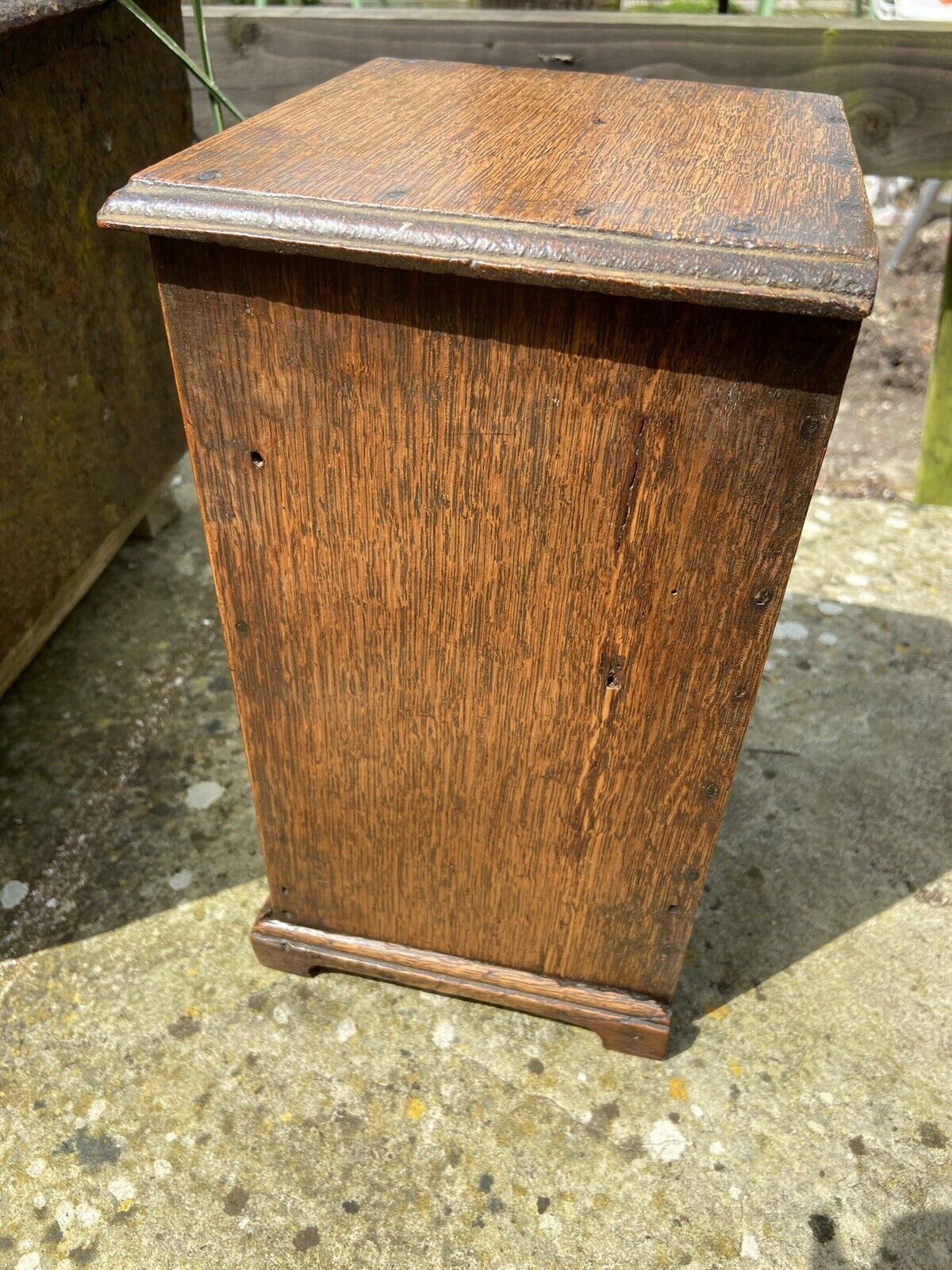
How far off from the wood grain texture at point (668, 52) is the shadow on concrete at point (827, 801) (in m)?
0.97

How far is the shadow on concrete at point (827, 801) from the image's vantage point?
1.58 m

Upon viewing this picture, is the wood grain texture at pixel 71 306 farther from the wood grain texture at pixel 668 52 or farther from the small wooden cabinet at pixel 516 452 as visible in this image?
the small wooden cabinet at pixel 516 452

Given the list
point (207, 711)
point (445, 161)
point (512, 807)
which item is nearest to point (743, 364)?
point (445, 161)

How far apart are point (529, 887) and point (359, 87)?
108 centimetres

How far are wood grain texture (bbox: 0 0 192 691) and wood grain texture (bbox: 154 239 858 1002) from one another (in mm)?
589

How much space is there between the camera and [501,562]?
1.02m

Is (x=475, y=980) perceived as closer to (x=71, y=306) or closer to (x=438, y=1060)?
(x=438, y=1060)

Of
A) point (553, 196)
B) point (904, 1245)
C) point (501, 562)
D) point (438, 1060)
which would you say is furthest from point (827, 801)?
point (553, 196)

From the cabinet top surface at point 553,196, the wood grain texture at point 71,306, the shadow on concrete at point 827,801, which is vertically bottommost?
the shadow on concrete at point 827,801

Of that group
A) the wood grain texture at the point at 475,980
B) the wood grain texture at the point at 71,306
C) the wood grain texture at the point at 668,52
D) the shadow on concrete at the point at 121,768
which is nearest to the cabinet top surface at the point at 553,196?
the wood grain texture at the point at 71,306

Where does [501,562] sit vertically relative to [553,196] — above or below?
below

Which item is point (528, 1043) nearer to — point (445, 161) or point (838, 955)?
point (838, 955)

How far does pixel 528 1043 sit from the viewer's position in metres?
1.43

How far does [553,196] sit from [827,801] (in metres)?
1.28
